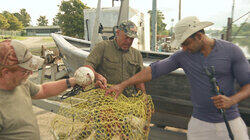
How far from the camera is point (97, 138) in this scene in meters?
1.90

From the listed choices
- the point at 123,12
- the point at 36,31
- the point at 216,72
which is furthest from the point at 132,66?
the point at 36,31

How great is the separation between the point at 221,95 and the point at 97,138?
126 cm

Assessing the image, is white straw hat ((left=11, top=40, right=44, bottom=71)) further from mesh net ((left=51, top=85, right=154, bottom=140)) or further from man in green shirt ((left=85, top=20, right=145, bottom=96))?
man in green shirt ((left=85, top=20, right=145, bottom=96))

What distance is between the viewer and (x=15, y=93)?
4.71 ft

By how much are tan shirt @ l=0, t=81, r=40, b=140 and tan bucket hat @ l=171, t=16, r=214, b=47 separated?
4.75 feet

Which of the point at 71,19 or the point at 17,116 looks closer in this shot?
the point at 17,116

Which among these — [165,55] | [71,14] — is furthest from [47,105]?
[71,14]

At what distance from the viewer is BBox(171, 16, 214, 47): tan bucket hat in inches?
67.0

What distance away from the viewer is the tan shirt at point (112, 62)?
8.14ft

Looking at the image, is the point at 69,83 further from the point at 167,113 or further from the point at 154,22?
the point at 154,22

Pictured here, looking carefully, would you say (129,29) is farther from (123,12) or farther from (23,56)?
(123,12)

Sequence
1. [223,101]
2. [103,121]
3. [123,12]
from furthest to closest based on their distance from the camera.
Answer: [123,12]
[103,121]
[223,101]

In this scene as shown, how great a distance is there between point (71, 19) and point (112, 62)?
32.4m

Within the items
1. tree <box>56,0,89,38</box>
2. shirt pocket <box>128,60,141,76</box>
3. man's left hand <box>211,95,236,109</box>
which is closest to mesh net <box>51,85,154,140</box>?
shirt pocket <box>128,60,141,76</box>
